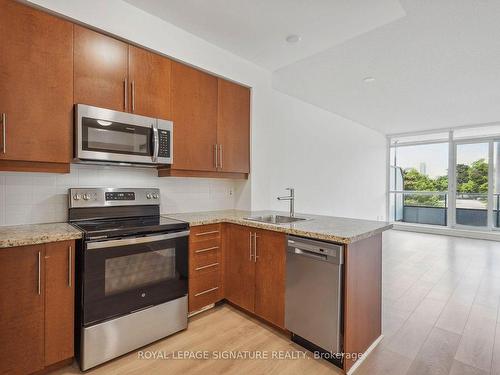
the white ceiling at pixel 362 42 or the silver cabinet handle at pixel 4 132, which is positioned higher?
the white ceiling at pixel 362 42

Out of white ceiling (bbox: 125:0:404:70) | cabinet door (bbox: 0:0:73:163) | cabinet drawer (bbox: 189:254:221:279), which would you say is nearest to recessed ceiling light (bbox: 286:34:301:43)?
white ceiling (bbox: 125:0:404:70)

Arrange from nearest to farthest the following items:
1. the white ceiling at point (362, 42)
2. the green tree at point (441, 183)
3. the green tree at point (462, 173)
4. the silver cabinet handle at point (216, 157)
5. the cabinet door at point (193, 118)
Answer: the white ceiling at point (362, 42) → the cabinet door at point (193, 118) → the silver cabinet handle at point (216, 157) → the green tree at point (462, 173) → the green tree at point (441, 183)

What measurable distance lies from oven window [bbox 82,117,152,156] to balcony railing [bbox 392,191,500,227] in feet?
23.8

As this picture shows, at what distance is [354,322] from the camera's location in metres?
1.76

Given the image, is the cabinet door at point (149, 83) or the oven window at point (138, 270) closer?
the oven window at point (138, 270)

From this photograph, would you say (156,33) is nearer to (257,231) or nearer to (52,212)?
(52,212)

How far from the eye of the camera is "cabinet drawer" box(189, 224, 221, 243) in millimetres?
2330

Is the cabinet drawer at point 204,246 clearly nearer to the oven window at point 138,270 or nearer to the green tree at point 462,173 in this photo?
the oven window at point 138,270

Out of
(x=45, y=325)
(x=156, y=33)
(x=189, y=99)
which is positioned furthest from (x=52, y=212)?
(x=156, y=33)

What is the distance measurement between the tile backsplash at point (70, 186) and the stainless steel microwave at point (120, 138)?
0.31 meters

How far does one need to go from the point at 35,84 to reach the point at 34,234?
0.98 meters

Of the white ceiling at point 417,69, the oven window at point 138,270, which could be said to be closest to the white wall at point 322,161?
the white ceiling at point 417,69

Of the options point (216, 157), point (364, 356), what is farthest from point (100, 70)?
point (364, 356)

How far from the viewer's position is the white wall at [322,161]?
14.2 feet
